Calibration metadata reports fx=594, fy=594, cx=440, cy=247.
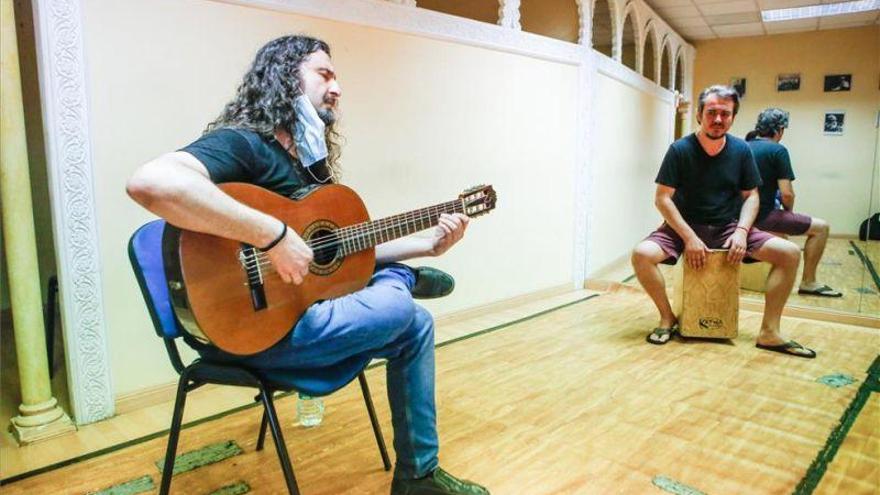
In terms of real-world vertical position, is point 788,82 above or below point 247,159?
above

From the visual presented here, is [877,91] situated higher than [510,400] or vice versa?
[877,91]

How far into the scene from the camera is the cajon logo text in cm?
312

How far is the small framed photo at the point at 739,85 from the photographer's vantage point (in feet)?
A: 12.7

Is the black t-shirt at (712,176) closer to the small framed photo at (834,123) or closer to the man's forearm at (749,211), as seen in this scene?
the man's forearm at (749,211)

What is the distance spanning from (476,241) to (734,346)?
1.54 m

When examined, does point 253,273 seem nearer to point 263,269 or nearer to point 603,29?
point 263,269

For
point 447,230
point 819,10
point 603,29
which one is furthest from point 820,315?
point 447,230

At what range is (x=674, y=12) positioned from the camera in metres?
5.34

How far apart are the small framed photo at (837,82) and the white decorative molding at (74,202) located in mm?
3916

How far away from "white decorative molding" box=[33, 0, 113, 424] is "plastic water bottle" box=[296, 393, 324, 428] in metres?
0.74

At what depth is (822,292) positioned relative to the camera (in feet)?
12.7

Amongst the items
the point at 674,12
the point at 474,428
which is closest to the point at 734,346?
the point at 474,428

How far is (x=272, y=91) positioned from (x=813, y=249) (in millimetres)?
3576

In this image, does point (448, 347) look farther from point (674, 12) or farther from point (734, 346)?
point (674, 12)
